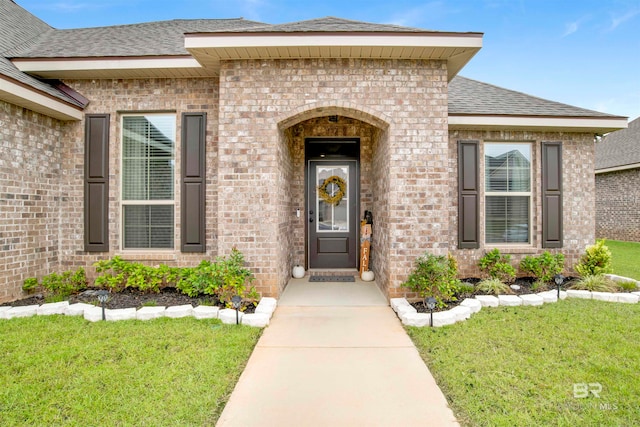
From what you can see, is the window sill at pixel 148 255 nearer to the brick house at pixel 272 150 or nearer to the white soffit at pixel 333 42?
the brick house at pixel 272 150

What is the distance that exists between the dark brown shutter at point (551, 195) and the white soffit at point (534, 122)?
15.1 inches

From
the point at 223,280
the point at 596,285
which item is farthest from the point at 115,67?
the point at 596,285

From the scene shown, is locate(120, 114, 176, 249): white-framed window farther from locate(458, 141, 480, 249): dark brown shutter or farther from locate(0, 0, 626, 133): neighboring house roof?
locate(458, 141, 480, 249): dark brown shutter

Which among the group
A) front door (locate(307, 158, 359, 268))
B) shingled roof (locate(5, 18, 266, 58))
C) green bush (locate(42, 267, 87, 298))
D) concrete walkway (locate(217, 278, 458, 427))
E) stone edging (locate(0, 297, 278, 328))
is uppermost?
shingled roof (locate(5, 18, 266, 58))

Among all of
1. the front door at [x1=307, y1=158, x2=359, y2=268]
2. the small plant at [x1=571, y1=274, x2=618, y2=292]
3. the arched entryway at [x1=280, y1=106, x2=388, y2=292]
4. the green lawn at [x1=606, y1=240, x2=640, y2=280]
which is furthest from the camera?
the green lawn at [x1=606, y1=240, x2=640, y2=280]

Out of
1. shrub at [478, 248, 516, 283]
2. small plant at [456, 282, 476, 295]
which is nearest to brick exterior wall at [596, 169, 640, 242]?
shrub at [478, 248, 516, 283]

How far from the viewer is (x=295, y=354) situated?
9.45 feet

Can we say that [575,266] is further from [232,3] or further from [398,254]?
[232,3]

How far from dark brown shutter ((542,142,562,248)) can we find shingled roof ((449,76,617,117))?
587 mm

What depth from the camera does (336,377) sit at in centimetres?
249

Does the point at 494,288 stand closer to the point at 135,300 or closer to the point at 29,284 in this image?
the point at 135,300

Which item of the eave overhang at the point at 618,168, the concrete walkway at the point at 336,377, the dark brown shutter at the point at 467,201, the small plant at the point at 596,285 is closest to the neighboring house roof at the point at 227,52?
the dark brown shutter at the point at 467,201

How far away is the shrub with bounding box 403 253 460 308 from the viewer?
3.87 m

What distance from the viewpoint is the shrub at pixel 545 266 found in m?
4.99
